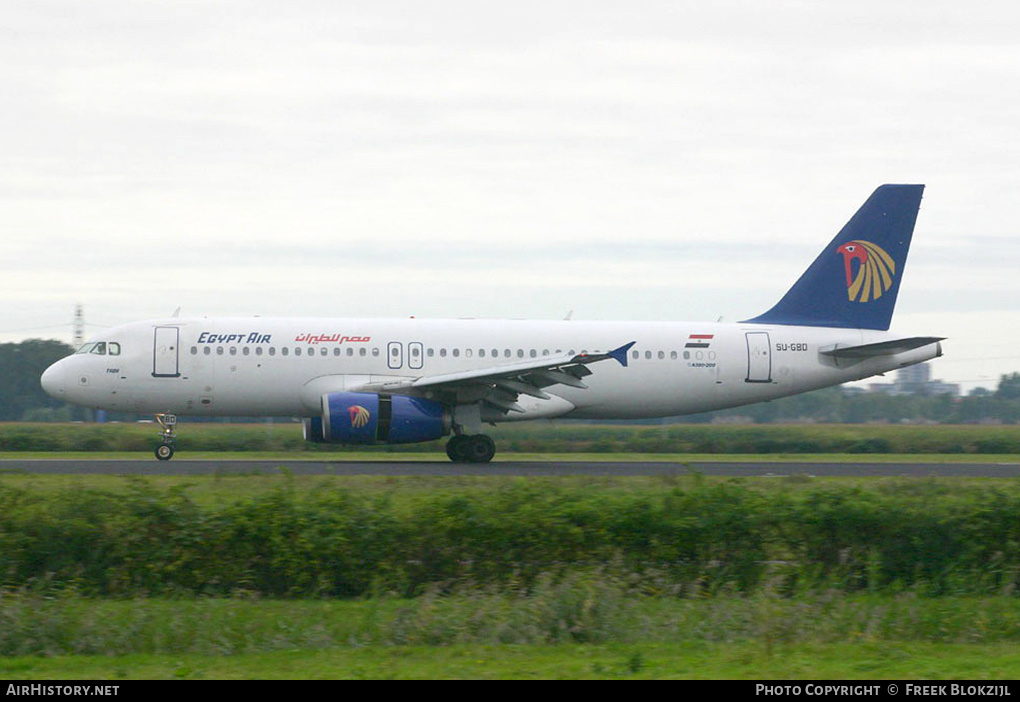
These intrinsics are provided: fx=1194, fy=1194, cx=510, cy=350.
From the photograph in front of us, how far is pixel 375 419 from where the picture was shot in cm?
2488

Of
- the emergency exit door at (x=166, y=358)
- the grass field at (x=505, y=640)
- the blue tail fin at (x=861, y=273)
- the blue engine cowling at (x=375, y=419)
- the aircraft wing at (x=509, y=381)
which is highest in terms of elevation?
the blue tail fin at (x=861, y=273)

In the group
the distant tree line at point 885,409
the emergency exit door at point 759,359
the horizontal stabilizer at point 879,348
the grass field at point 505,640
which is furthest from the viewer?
the distant tree line at point 885,409

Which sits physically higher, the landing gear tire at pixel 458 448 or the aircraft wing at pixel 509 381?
the aircraft wing at pixel 509 381

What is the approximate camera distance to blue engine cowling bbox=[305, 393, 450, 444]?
24766mm

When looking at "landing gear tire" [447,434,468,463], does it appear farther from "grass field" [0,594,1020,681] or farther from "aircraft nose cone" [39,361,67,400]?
"grass field" [0,594,1020,681]

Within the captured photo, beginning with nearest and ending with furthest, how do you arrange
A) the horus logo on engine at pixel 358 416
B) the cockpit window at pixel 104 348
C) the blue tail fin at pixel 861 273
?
the horus logo on engine at pixel 358 416 → the cockpit window at pixel 104 348 → the blue tail fin at pixel 861 273

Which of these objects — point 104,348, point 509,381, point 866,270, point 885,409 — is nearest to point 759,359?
point 866,270

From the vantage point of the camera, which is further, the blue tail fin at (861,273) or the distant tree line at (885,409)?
the distant tree line at (885,409)

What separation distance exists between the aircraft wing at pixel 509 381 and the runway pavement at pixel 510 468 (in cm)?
151

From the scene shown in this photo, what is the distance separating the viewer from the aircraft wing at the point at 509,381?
25219 mm

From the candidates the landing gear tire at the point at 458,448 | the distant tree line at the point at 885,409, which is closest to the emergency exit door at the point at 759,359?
the landing gear tire at the point at 458,448

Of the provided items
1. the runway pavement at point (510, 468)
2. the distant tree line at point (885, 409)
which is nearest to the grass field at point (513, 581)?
the runway pavement at point (510, 468)

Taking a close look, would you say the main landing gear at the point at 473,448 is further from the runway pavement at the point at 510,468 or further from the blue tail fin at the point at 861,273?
the blue tail fin at the point at 861,273
